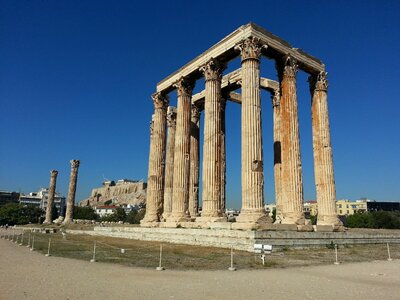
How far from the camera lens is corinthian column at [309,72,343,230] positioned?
28989mm

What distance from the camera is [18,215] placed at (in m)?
120

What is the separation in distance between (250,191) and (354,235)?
28.5 ft

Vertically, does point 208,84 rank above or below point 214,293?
above

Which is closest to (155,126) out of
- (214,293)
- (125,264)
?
(125,264)

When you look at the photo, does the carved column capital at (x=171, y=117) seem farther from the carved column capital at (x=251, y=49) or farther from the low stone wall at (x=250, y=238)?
the carved column capital at (x=251, y=49)

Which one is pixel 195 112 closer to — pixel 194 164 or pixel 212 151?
pixel 194 164

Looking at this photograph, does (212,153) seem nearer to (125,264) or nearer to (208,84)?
(208,84)

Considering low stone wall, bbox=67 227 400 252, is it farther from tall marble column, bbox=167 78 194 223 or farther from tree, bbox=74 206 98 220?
tree, bbox=74 206 98 220

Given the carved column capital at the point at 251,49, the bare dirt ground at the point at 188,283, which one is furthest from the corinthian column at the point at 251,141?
the bare dirt ground at the point at 188,283

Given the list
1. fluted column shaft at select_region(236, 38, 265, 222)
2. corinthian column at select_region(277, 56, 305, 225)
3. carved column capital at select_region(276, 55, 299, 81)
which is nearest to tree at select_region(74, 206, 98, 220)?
corinthian column at select_region(277, 56, 305, 225)

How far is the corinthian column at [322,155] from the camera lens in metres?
29.0

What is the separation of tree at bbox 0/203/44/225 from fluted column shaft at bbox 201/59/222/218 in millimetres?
112313

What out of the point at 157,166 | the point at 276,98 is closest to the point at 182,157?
the point at 157,166

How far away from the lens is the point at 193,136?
1535 inches
